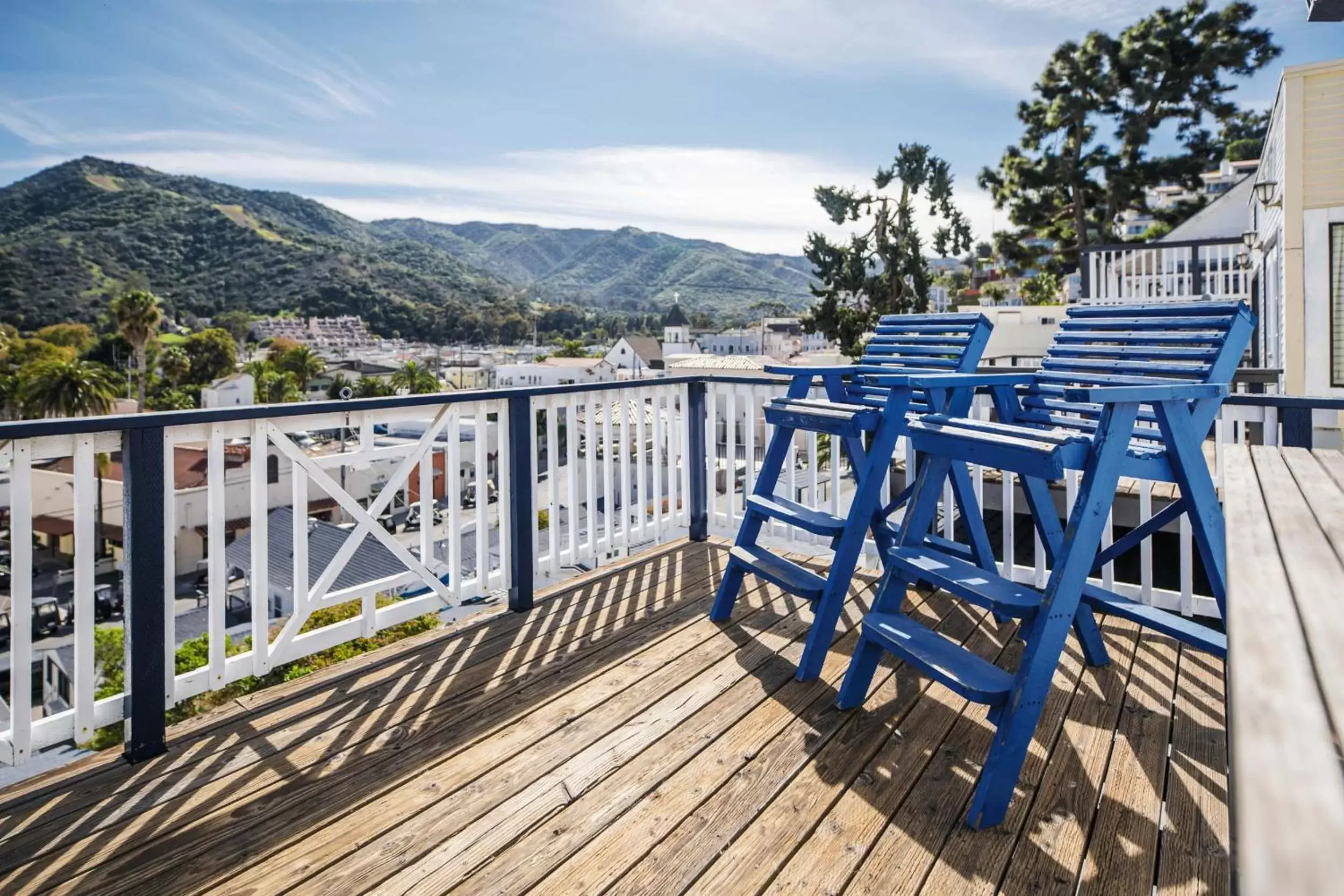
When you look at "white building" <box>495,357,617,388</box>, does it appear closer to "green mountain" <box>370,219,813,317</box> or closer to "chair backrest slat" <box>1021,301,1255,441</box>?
"green mountain" <box>370,219,813,317</box>

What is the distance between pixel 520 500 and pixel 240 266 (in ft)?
292

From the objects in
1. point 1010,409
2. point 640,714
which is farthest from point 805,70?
point 640,714

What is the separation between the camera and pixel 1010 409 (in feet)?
8.34

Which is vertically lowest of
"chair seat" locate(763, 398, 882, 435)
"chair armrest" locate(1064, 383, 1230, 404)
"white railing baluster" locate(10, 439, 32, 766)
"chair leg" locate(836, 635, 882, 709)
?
"chair leg" locate(836, 635, 882, 709)

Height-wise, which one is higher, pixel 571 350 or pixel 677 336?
pixel 677 336

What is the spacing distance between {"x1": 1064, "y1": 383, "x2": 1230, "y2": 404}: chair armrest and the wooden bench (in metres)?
0.40

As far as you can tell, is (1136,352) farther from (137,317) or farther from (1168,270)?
(137,317)

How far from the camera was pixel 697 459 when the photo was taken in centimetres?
387

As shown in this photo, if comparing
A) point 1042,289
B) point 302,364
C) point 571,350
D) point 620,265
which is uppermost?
point 620,265

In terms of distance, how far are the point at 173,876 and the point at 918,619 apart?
7.54ft

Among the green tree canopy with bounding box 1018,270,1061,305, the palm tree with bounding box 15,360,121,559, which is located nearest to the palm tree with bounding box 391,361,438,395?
the palm tree with bounding box 15,360,121,559

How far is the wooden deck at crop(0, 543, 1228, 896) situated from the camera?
1.45m

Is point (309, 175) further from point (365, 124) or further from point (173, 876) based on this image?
point (173, 876)

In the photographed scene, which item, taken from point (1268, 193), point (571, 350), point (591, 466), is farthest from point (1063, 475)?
point (571, 350)
